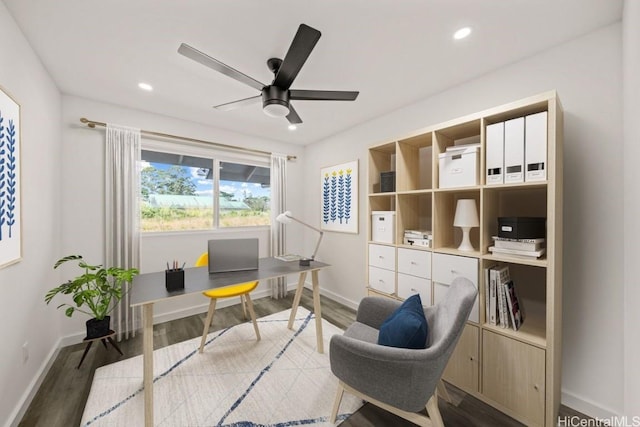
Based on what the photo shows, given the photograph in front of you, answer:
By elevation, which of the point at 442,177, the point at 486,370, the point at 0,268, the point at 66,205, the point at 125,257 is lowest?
the point at 486,370

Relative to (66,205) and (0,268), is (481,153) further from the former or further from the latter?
(66,205)

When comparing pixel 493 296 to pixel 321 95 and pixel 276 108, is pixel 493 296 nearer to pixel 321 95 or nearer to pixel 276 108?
pixel 321 95

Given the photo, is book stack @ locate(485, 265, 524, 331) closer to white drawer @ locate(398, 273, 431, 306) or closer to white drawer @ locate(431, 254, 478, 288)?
white drawer @ locate(431, 254, 478, 288)

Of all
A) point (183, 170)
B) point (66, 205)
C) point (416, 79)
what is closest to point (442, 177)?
point (416, 79)

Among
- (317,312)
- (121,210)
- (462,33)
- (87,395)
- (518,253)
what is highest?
(462,33)

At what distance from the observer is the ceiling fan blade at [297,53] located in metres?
1.23

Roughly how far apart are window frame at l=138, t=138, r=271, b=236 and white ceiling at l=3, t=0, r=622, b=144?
64 cm

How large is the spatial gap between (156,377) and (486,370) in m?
2.45

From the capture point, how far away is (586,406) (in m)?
1.58

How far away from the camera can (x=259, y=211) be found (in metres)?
3.85

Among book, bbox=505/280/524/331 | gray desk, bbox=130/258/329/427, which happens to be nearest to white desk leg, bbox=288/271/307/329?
gray desk, bbox=130/258/329/427

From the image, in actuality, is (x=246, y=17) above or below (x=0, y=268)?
above

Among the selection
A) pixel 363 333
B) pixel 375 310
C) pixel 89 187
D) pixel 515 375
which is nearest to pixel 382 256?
pixel 375 310

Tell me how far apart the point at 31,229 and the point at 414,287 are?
9.73ft
